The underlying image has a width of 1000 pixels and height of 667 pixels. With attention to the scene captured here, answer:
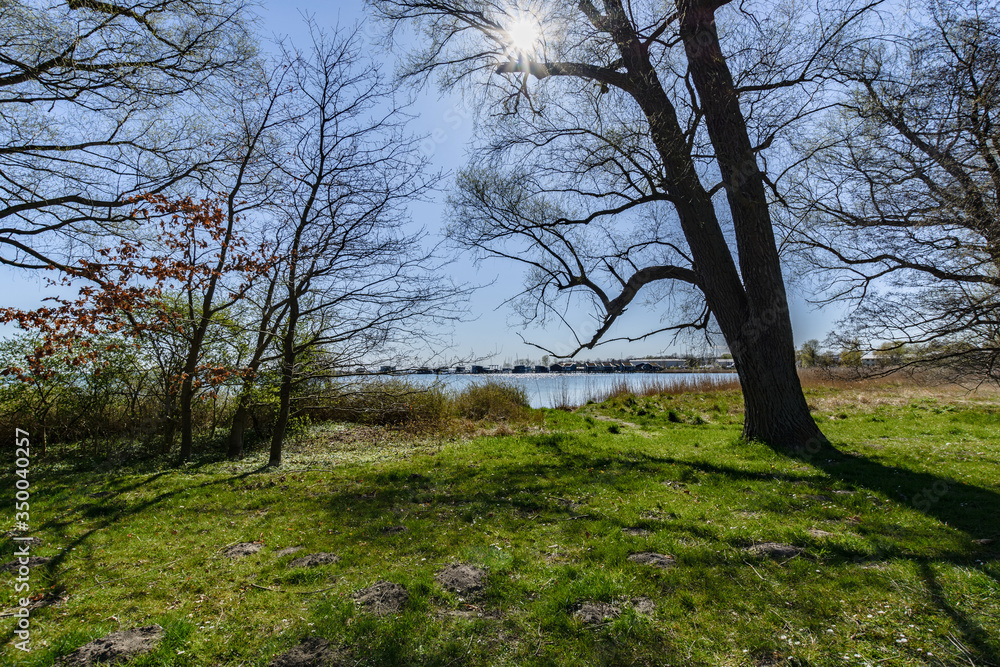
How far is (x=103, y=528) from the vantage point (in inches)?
189

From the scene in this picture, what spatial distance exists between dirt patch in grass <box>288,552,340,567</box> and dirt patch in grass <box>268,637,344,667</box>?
3.74ft

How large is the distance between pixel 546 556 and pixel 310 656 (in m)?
1.95

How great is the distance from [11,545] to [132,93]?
5.39 metres

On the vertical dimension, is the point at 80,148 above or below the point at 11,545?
above

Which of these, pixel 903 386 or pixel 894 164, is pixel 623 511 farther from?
pixel 903 386

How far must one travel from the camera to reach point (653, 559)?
3.81 metres

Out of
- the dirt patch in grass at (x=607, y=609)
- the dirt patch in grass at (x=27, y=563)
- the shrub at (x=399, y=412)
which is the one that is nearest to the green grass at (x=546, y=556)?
the dirt patch in grass at (x=607, y=609)

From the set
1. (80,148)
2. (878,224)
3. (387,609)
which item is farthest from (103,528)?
(878,224)

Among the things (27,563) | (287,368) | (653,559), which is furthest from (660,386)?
(27,563)

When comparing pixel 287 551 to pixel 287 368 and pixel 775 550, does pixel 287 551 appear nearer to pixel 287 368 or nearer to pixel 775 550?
pixel 775 550

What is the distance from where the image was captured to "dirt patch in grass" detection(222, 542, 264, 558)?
13.4ft

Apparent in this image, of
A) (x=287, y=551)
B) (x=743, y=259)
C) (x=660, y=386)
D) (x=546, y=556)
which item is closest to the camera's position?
(x=546, y=556)

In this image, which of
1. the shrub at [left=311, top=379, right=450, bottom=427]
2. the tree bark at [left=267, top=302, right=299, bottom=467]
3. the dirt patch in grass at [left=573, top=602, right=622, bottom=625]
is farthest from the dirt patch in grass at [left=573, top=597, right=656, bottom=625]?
the shrub at [left=311, top=379, right=450, bottom=427]

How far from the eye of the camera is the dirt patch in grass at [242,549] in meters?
4.07
